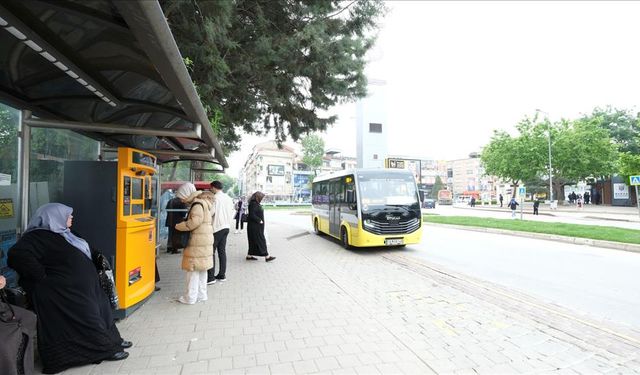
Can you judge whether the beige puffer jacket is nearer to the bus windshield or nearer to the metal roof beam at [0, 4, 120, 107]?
the metal roof beam at [0, 4, 120, 107]

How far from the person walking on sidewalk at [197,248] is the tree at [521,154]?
43.3 m

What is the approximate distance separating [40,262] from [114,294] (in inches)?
33.2

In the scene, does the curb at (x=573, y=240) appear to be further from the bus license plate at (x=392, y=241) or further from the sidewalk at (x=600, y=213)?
the sidewalk at (x=600, y=213)

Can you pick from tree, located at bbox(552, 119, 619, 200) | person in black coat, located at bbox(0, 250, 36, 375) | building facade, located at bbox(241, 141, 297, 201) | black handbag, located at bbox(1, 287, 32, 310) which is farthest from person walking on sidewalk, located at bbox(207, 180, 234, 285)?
building facade, located at bbox(241, 141, 297, 201)

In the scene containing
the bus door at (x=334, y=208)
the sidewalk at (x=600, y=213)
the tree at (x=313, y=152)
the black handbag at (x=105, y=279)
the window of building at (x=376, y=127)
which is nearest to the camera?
the black handbag at (x=105, y=279)

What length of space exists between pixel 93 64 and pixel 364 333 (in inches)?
159

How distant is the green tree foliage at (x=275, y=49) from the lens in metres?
5.65

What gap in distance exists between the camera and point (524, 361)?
3.69m

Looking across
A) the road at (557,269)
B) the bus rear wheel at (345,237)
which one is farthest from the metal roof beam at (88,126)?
the bus rear wheel at (345,237)

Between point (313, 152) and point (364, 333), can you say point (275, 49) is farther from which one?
point (313, 152)

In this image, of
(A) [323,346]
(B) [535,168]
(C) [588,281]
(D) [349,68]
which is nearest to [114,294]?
(A) [323,346]

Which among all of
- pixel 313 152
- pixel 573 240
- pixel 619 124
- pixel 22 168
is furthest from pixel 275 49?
pixel 619 124

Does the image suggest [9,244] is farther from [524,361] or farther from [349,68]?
[349,68]

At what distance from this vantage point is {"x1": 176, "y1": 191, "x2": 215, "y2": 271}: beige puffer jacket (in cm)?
543
